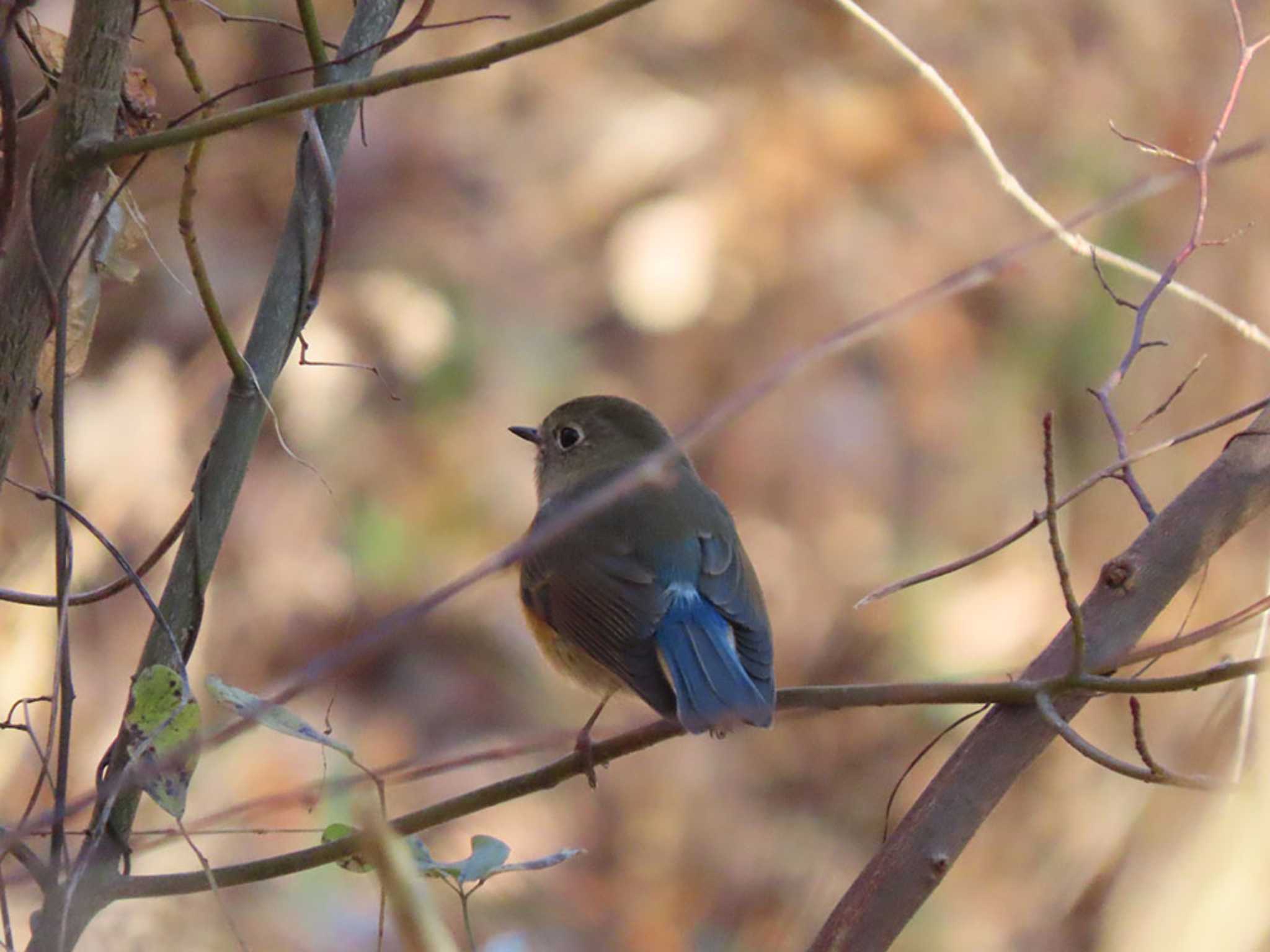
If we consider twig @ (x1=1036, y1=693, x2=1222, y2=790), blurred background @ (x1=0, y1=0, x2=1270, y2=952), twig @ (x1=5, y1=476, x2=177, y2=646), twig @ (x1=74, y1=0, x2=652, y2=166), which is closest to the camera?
twig @ (x1=74, y1=0, x2=652, y2=166)

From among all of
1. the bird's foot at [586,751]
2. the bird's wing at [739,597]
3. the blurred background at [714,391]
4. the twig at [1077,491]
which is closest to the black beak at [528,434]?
the bird's wing at [739,597]

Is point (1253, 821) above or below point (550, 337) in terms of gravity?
below

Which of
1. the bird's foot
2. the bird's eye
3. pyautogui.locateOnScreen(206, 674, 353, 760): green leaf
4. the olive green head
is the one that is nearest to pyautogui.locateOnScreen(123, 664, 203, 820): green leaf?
pyautogui.locateOnScreen(206, 674, 353, 760): green leaf

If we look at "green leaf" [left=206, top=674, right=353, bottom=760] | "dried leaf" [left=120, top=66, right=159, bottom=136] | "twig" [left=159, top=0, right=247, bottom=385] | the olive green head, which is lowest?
"green leaf" [left=206, top=674, right=353, bottom=760]

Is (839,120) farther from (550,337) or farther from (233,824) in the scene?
(233,824)

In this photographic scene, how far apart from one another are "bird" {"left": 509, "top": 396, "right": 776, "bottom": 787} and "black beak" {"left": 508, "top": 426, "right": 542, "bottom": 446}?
218mm

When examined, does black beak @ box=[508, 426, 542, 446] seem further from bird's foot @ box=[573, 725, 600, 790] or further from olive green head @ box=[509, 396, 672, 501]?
bird's foot @ box=[573, 725, 600, 790]

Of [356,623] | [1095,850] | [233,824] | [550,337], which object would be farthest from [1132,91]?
[233,824]

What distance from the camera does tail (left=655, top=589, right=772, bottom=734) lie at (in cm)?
241

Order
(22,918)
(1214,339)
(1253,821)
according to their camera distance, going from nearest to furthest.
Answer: (1253,821)
(22,918)
(1214,339)

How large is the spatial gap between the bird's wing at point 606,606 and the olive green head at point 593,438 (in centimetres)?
49

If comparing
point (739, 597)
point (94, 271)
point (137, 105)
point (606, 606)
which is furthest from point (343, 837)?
point (739, 597)

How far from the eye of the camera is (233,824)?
5.04 metres

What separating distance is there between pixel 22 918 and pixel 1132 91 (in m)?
5.61
